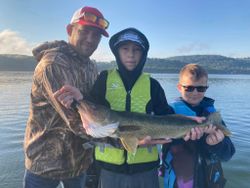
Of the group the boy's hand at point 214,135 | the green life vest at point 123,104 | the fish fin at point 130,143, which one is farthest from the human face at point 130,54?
the boy's hand at point 214,135

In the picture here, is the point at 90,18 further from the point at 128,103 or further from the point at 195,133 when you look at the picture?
the point at 195,133

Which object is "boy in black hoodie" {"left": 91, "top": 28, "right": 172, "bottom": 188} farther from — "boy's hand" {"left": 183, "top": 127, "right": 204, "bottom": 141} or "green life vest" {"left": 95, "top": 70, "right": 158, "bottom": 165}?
"boy's hand" {"left": 183, "top": 127, "right": 204, "bottom": 141}

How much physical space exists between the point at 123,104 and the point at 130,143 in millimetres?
698

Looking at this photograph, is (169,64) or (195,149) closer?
(195,149)

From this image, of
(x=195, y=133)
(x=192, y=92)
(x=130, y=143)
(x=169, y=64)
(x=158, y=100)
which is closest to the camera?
(x=130, y=143)

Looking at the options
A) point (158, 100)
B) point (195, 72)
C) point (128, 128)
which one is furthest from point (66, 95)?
point (195, 72)

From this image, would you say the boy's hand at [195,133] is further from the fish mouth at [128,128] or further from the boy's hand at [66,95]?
the boy's hand at [66,95]

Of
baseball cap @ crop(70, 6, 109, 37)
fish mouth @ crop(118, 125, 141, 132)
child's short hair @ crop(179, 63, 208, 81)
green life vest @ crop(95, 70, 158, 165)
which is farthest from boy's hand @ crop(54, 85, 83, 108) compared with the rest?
child's short hair @ crop(179, 63, 208, 81)

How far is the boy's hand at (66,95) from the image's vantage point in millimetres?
3635

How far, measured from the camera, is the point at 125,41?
15.2 ft

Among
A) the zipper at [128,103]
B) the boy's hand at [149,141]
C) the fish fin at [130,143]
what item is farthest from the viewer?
the zipper at [128,103]

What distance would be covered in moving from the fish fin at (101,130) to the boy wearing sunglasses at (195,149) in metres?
1.23

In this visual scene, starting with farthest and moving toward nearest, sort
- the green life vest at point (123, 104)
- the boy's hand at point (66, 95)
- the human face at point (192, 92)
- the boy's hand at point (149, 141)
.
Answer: the human face at point (192, 92)
the green life vest at point (123, 104)
the boy's hand at point (149, 141)
the boy's hand at point (66, 95)

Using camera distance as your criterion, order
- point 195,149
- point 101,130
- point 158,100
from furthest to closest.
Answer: point 195,149, point 158,100, point 101,130
